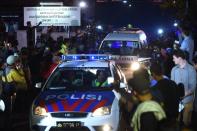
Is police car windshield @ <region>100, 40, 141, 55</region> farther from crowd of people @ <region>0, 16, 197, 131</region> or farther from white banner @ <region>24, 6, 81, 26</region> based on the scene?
white banner @ <region>24, 6, 81, 26</region>

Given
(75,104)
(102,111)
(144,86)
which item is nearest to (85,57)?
(75,104)

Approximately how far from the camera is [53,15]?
22.2 m

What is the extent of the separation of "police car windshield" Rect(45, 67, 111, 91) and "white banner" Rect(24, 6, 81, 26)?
38.2 feet

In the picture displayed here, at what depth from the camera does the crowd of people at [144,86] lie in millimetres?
4926

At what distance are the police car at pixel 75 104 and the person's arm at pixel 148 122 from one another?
4.43 meters

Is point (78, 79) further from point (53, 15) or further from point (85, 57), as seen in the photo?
point (53, 15)

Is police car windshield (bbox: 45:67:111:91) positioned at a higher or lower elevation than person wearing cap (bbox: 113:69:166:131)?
lower

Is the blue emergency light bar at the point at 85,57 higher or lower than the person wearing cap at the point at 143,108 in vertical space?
lower

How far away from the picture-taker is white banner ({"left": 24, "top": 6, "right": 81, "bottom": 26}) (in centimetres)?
2212

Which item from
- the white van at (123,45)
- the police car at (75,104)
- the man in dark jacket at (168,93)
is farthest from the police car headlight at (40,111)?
the white van at (123,45)

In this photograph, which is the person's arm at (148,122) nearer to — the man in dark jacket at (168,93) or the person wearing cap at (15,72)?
the man in dark jacket at (168,93)

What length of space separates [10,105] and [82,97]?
2152mm

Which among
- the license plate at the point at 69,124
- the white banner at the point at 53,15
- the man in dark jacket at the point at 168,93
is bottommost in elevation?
the license plate at the point at 69,124

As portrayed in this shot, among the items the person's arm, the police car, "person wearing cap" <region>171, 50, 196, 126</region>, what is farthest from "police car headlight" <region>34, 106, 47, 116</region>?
the person's arm
